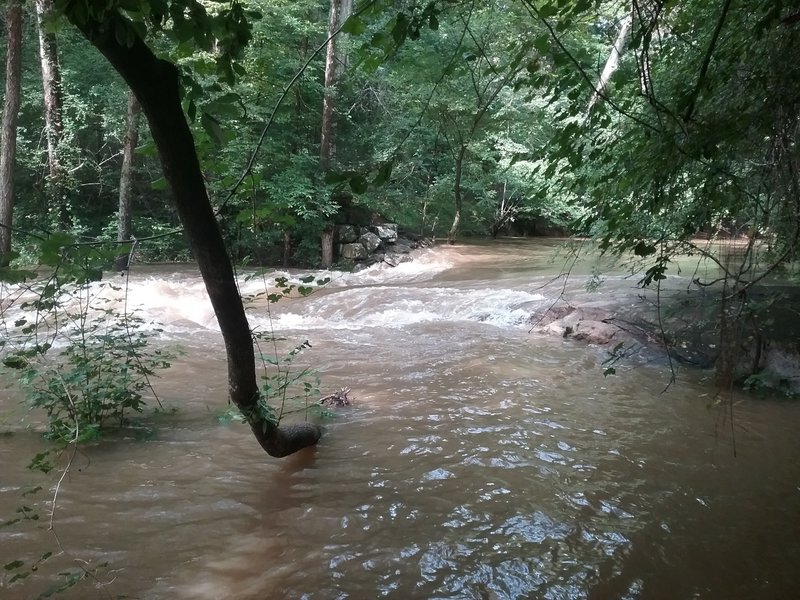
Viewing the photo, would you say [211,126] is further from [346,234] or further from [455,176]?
[346,234]

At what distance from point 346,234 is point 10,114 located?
9033mm

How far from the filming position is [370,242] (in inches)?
688

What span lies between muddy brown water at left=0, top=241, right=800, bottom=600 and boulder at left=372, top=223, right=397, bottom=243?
37.8 feet

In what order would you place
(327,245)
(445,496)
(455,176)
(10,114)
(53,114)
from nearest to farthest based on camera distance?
(455,176) < (445,496) < (10,114) < (53,114) < (327,245)

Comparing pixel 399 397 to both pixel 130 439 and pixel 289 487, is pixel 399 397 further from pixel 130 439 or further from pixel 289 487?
pixel 130 439

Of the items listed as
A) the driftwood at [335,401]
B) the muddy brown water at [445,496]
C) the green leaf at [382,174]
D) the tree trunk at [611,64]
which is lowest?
the muddy brown water at [445,496]

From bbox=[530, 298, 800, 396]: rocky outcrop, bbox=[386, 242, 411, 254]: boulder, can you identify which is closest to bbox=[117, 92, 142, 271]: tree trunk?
bbox=[386, 242, 411, 254]: boulder

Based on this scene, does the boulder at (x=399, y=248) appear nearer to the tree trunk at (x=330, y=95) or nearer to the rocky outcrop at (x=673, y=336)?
the tree trunk at (x=330, y=95)

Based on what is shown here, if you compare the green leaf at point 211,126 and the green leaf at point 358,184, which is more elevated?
the green leaf at point 211,126

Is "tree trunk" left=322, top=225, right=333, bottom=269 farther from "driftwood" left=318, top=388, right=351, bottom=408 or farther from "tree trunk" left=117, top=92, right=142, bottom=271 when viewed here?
"driftwood" left=318, top=388, right=351, bottom=408

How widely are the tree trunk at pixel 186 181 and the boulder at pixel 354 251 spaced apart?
1410 centimetres

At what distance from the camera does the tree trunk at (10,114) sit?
10.9 m

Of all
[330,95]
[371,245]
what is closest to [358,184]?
[330,95]

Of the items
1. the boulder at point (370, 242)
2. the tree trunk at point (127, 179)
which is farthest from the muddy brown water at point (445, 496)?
the boulder at point (370, 242)
